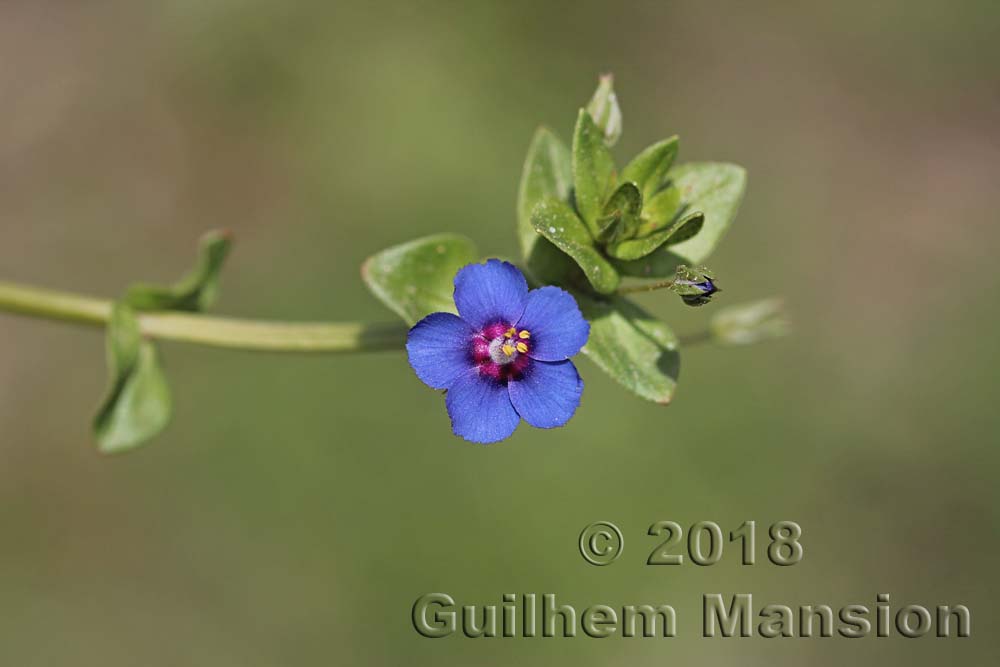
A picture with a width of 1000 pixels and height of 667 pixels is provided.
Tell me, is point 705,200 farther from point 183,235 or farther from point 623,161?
point 183,235

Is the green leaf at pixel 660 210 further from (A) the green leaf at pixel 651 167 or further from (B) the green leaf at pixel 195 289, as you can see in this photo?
(B) the green leaf at pixel 195 289

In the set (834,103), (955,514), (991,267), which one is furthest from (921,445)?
(834,103)

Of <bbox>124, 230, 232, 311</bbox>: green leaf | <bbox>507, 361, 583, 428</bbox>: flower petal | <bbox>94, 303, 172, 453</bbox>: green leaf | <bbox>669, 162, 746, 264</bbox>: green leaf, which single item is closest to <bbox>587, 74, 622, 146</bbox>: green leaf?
<bbox>669, 162, 746, 264</bbox>: green leaf

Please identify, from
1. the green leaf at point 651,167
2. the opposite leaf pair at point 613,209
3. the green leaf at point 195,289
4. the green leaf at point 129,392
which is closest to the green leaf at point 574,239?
the opposite leaf pair at point 613,209

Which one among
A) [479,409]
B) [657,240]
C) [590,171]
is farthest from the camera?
[590,171]

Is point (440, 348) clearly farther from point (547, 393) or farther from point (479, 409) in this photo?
point (547, 393)

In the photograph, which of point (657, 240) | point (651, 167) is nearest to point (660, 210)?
point (651, 167)

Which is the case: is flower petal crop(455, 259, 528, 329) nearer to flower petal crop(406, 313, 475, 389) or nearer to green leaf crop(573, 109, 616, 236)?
flower petal crop(406, 313, 475, 389)
